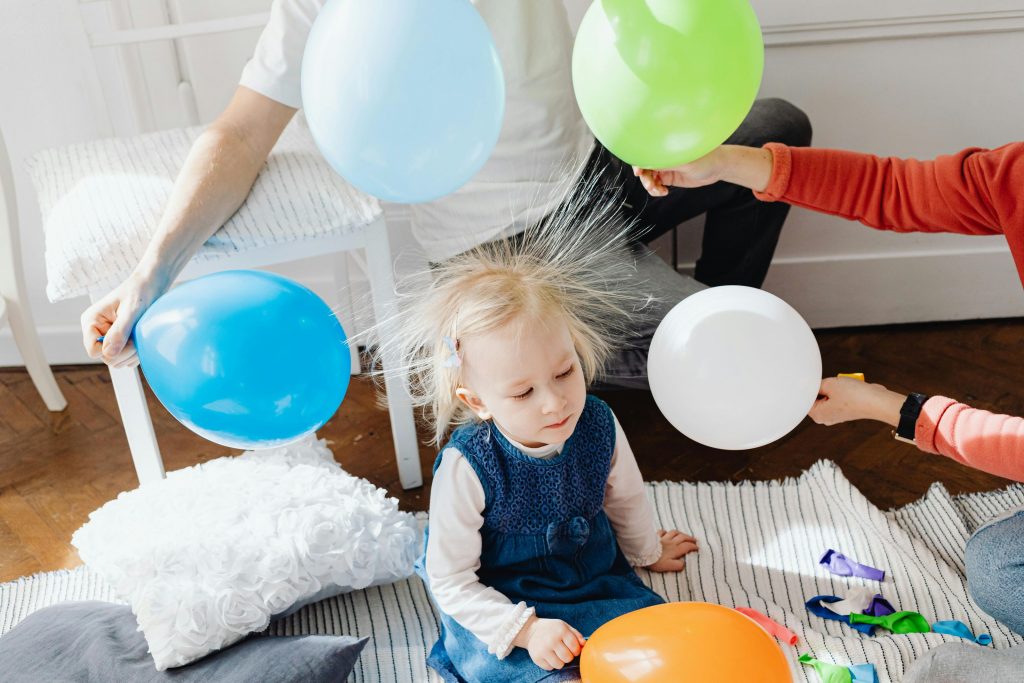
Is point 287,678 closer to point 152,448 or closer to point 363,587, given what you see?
point 363,587

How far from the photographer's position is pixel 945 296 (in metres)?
2.04

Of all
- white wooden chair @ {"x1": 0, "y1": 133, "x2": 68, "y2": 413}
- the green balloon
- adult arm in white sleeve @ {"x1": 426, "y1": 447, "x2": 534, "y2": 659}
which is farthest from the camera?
white wooden chair @ {"x1": 0, "y1": 133, "x2": 68, "y2": 413}

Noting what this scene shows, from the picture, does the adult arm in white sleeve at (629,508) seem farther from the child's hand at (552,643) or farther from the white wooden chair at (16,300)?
the white wooden chair at (16,300)

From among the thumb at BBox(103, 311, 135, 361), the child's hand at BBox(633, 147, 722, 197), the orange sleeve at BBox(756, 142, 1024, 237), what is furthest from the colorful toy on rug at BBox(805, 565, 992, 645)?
the thumb at BBox(103, 311, 135, 361)

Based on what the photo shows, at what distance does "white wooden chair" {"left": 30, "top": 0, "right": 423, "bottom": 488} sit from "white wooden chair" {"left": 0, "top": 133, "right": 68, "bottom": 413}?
11.3 inches

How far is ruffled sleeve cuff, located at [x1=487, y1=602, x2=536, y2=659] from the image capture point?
111cm

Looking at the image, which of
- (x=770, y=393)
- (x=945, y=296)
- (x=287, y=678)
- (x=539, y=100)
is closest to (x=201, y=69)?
(x=539, y=100)

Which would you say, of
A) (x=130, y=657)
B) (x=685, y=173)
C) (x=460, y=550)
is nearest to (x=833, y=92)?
(x=685, y=173)

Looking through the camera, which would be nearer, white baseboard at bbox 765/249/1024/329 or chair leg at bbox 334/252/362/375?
chair leg at bbox 334/252/362/375

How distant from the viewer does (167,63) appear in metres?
1.83

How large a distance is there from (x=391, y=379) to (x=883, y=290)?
1.14 meters

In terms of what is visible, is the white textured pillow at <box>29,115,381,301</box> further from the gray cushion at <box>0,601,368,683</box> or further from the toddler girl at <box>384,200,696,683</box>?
the gray cushion at <box>0,601,368,683</box>

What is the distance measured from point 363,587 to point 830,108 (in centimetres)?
130

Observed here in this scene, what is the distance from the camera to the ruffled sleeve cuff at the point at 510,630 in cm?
111
